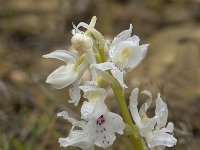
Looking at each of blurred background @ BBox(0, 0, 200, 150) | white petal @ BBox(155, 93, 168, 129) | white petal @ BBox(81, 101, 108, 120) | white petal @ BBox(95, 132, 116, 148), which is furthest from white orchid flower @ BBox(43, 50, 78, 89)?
blurred background @ BBox(0, 0, 200, 150)

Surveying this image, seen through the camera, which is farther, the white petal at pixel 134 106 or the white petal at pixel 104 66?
the white petal at pixel 134 106

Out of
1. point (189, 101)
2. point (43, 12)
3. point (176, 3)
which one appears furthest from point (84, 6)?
point (189, 101)

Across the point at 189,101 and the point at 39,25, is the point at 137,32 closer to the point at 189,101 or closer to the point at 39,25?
the point at 39,25

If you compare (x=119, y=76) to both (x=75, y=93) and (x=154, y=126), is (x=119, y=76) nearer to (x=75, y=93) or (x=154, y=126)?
(x=75, y=93)

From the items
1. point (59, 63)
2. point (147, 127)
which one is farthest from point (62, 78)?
point (59, 63)

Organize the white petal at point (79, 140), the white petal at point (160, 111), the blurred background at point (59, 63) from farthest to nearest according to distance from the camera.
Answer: the blurred background at point (59, 63), the white petal at point (160, 111), the white petal at point (79, 140)

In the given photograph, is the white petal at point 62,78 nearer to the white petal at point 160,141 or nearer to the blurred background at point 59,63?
the white petal at point 160,141

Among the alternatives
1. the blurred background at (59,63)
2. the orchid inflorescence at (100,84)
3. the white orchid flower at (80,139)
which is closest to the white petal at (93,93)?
the orchid inflorescence at (100,84)
